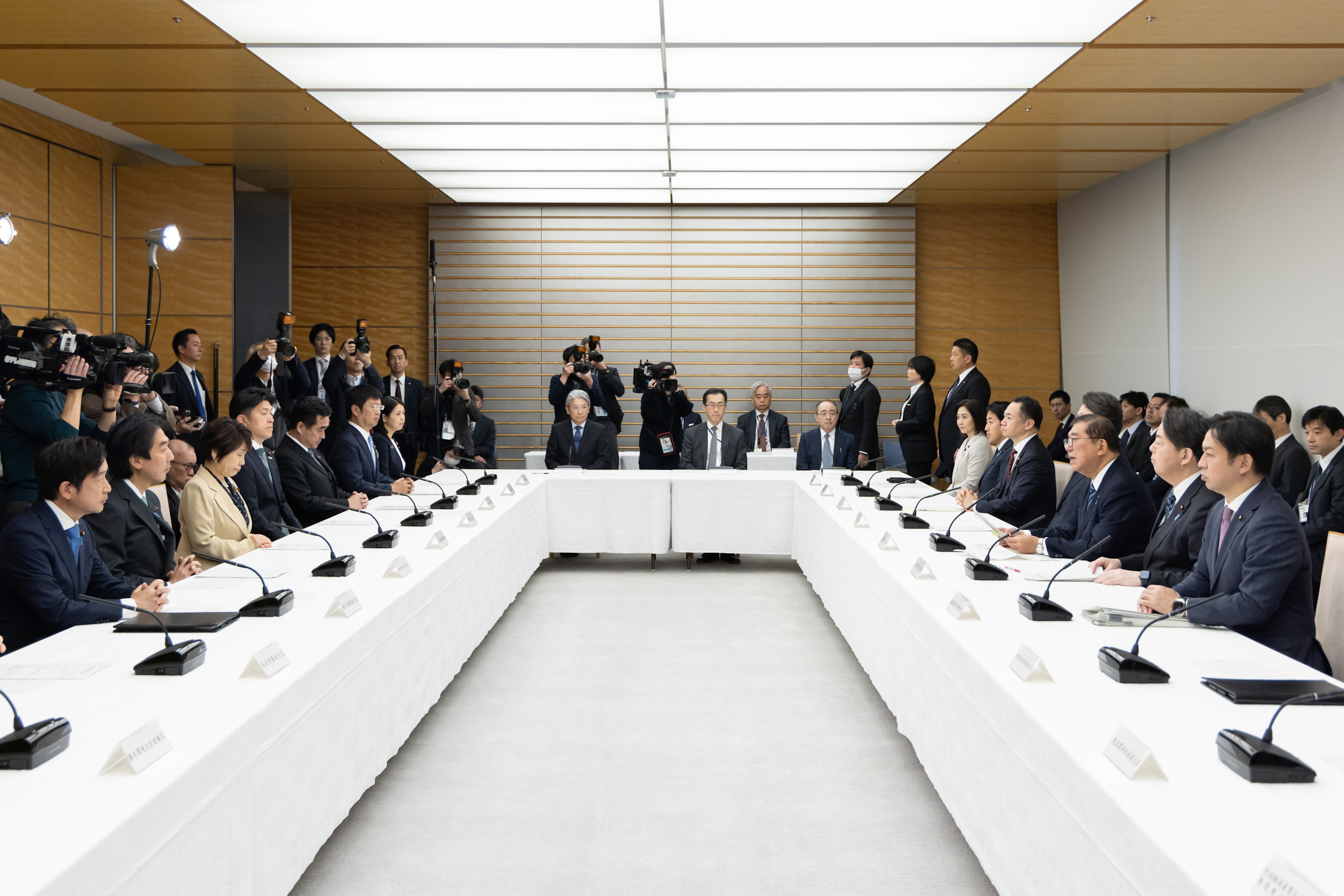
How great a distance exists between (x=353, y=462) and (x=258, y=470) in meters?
1.09

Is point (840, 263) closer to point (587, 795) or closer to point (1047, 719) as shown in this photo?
point (587, 795)

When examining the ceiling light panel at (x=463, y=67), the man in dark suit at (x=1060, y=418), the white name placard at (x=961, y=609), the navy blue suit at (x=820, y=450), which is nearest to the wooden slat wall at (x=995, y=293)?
the man in dark suit at (x=1060, y=418)

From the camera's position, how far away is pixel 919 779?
292 centimetres

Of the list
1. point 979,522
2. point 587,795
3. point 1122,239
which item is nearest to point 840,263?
point 1122,239

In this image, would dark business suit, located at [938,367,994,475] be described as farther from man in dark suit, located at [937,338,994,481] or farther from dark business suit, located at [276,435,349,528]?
dark business suit, located at [276,435,349,528]

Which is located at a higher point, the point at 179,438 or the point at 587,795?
the point at 179,438

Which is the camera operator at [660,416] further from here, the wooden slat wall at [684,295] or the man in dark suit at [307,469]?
the man in dark suit at [307,469]

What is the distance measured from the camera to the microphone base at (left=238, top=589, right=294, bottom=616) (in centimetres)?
248

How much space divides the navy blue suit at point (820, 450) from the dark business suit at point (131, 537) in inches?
170

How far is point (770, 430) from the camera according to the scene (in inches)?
299

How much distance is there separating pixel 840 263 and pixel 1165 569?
6411mm

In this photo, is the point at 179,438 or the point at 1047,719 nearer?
the point at 1047,719

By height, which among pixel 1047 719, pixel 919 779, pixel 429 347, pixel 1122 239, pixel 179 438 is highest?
pixel 1122 239

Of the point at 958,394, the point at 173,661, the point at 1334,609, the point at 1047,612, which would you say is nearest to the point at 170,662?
the point at 173,661
